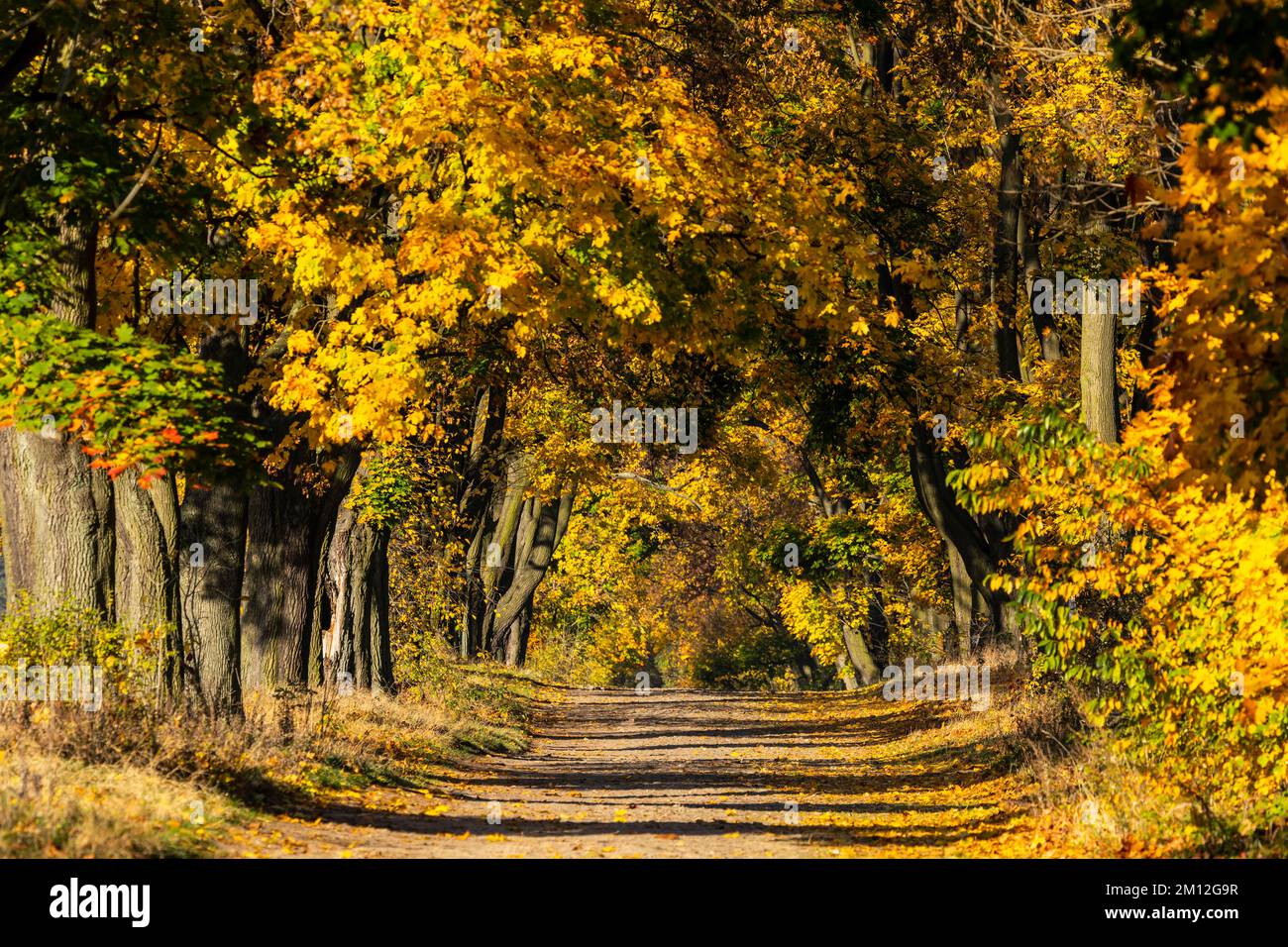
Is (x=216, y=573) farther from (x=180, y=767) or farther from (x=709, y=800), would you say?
(x=709, y=800)

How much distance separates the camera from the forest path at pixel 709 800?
1341cm

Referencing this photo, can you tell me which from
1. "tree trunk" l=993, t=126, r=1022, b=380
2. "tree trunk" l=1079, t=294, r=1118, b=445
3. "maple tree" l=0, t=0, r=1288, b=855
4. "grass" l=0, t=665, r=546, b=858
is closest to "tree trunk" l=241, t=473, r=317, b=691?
"maple tree" l=0, t=0, r=1288, b=855

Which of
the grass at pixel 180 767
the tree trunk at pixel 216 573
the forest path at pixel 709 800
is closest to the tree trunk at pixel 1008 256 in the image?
the forest path at pixel 709 800

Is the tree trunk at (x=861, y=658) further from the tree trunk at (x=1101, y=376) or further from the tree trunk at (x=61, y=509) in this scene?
the tree trunk at (x=61, y=509)

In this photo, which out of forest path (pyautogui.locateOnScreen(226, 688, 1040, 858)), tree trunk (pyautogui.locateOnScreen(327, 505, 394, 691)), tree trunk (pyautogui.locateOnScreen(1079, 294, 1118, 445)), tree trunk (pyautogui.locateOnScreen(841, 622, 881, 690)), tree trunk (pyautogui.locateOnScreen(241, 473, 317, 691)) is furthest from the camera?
tree trunk (pyautogui.locateOnScreen(841, 622, 881, 690))

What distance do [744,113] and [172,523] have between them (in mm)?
9877

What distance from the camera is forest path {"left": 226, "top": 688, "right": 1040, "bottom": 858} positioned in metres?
13.4

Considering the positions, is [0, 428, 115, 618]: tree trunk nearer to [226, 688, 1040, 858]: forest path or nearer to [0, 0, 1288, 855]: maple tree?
[0, 0, 1288, 855]: maple tree

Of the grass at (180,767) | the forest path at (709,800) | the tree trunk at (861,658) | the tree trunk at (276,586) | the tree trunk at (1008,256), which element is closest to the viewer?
the grass at (180,767)

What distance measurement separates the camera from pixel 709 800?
18047 mm

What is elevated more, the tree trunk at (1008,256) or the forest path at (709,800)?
the tree trunk at (1008,256)

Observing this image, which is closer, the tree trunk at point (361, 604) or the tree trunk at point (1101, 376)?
the tree trunk at point (1101, 376)

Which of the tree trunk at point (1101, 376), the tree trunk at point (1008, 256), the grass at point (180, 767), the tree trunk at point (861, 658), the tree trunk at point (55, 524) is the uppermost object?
the tree trunk at point (1008, 256)

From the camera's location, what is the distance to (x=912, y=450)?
25141 millimetres
